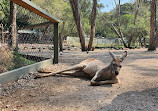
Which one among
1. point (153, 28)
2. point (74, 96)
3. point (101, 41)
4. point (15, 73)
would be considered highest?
point (153, 28)

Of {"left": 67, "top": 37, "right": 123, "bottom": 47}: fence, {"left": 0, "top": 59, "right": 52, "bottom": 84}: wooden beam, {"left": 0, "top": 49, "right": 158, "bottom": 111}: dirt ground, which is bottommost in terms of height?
{"left": 0, "top": 49, "right": 158, "bottom": 111}: dirt ground

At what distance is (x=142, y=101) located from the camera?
2258 millimetres

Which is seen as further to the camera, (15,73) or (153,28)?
(153,28)

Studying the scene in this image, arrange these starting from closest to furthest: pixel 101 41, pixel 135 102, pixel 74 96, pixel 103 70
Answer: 1. pixel 135 102
2. pixel 74 96
3. pixel 103 70
4. pixel 101 41

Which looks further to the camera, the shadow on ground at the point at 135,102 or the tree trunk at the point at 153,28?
the tree trunk at the point at 153,28

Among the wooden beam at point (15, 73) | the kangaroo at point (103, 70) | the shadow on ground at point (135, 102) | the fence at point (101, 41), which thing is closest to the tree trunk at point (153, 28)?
the kangaroo at point (103, 70)

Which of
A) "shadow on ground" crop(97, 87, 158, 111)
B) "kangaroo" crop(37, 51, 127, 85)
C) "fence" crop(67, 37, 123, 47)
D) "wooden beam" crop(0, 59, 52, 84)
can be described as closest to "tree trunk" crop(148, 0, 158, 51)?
"kangaroo" crop(37, 51, 127, 85)

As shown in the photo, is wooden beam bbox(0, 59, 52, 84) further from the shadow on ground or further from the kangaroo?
the shadow on ground

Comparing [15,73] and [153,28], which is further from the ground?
[153,28]

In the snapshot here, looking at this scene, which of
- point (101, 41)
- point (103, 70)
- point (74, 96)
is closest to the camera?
point (74, 96)

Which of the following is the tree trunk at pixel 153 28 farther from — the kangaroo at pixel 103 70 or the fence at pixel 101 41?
the fence at pixel 101 41

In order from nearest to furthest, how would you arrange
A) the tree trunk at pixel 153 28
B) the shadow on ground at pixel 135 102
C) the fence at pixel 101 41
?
the shadow on ground at pixel 135 102, the tree trunk at pixel 153 28, the fence at pixel 101 41

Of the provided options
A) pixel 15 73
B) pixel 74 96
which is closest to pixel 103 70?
pixel 74 96

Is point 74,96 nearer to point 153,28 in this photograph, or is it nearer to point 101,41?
point 153,28
